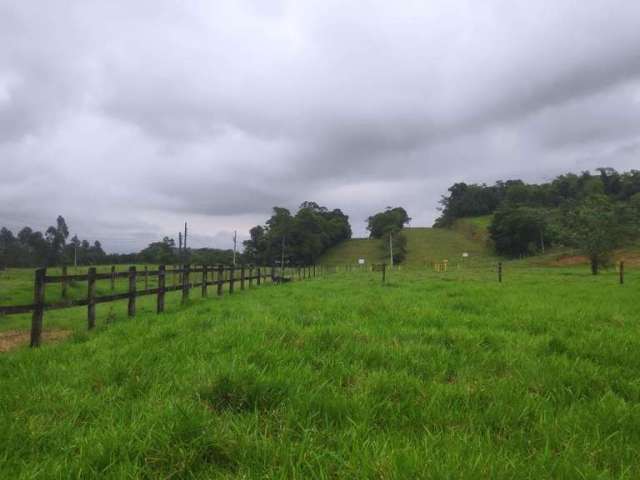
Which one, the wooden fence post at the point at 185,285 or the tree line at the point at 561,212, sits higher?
the tree line at the point at 561,212

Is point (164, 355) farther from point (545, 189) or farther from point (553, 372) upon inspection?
point (545, 189)

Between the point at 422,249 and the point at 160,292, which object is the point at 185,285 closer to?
the point at 160,292

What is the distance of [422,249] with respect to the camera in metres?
107

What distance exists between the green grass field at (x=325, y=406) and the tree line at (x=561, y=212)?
36.3 metres

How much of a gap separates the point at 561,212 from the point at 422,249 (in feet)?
122

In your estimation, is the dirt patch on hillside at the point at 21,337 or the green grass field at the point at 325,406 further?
the dirt patch on hillside at the point at 21,337

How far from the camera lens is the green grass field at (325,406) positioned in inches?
97.7

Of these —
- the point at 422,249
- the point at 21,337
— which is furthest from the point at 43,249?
the point at 21,337

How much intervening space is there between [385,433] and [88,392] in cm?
273

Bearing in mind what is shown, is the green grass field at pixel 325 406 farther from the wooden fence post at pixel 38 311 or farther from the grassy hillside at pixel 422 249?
the grassy hillside at pixel 422 249

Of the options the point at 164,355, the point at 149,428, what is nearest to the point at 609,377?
the point at 149,428

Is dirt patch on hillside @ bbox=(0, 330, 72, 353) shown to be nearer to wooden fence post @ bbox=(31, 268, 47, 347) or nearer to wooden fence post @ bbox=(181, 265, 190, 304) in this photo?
wooden fence post @ bbox=(31, 268, 47, 347)

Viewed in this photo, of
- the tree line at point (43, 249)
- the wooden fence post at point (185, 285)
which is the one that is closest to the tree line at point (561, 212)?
the wooden fence post at point (185, 285)

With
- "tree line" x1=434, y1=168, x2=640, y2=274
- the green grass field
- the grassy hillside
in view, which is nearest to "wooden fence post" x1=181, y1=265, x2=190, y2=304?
the green grass field
